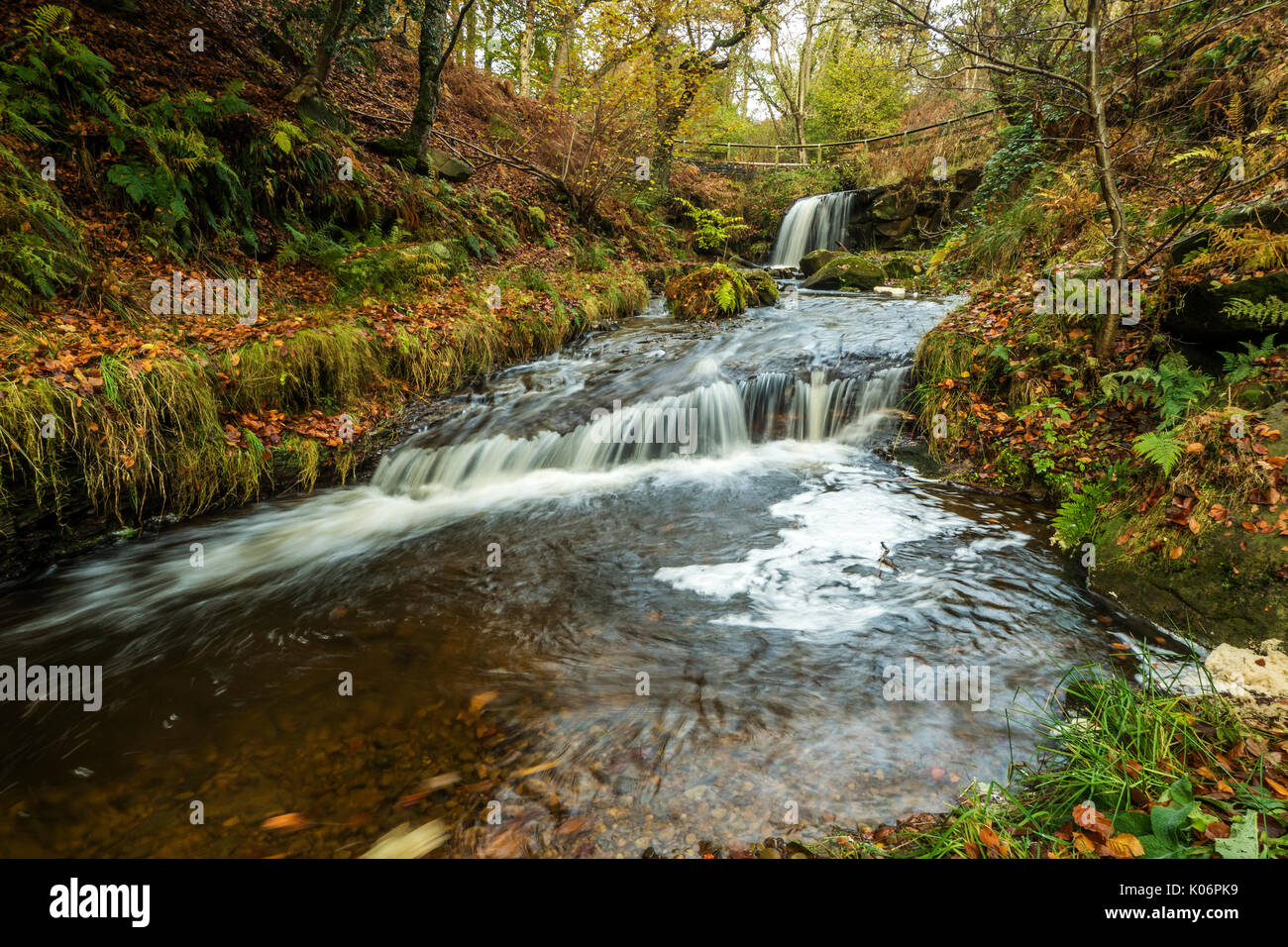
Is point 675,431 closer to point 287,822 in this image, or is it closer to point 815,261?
point 287,822

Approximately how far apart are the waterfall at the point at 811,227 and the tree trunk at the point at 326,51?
12363 millimetres

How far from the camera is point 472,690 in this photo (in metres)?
3.09

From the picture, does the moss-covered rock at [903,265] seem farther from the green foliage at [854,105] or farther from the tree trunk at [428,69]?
the tree trunk at [428,69]

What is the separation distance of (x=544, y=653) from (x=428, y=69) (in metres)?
11.3

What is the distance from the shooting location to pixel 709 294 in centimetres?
1121

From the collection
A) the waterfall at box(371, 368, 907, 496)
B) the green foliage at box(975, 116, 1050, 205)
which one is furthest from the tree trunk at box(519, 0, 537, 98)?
the waterfall at box(371, 368, 907, 496)

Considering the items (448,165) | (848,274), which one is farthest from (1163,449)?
(448,165)

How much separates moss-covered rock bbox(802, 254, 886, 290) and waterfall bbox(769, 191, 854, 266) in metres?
3.16

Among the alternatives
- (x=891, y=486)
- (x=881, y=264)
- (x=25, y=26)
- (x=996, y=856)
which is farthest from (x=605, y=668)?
(x=881, y=264)

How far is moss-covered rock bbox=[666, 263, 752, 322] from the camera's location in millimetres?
11156

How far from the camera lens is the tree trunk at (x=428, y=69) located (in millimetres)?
9695

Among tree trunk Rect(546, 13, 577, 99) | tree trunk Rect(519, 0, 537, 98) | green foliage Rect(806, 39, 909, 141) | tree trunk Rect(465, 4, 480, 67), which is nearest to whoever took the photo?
tree trunk Rect(546, 13, 577, 99)

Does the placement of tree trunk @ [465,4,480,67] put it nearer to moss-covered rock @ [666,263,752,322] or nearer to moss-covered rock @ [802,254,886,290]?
moss-covered rock @ [666,263,752,322]
